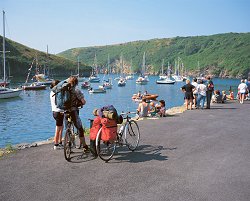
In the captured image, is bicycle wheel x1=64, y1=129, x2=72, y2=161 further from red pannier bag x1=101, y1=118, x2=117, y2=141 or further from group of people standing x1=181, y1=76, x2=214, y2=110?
group of people standing x1=181, y1=76, x2=214, y2=110

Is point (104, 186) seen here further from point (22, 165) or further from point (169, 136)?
point (169, 136)

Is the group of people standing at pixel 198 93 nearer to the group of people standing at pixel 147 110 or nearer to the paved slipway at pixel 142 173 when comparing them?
the group of people standing at pixel 147 110

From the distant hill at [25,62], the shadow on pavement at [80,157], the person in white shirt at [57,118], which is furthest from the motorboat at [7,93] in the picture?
the distant hill at [25,62]

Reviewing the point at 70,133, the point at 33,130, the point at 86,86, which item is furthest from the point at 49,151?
the point at 86,86

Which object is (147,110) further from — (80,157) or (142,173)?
(142,173)

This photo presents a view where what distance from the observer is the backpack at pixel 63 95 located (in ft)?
27.7

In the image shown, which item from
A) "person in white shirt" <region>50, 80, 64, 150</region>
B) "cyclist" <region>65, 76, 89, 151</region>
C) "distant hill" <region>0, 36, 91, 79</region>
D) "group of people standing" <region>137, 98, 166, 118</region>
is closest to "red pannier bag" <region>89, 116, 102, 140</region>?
"cyclist" <region>65, 76, 89, 151</region>

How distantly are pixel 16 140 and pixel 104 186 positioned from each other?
712 inches

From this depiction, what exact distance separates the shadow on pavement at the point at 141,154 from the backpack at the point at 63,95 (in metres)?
2.00

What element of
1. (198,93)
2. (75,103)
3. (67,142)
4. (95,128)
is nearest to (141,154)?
(95,128)

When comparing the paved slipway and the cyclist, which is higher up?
the cyclist

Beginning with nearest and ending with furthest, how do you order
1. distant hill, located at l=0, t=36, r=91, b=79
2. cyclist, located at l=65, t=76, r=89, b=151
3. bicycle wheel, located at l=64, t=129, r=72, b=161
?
bicycle wheel, located at l=64, t=129, r=72, b=161
cyclist, located at l=65, t=76, r=89, b=151
distant hill, located at l=0, t=36, r=91, b=79

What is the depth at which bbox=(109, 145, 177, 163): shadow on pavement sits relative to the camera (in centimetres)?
853

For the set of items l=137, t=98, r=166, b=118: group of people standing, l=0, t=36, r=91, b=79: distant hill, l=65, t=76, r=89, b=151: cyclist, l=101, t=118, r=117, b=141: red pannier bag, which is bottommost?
l=137, t=98, r=166, b=118: group of people standing
